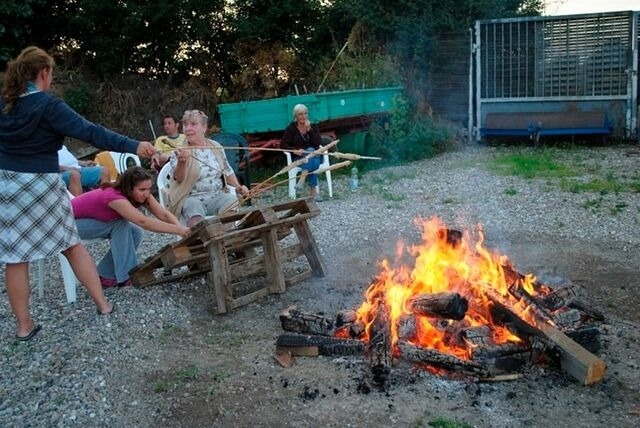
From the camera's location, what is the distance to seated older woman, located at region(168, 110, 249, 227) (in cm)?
538

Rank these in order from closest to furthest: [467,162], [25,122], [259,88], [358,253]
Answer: [25,122] < [358,253] < [467,162] < [259,88]

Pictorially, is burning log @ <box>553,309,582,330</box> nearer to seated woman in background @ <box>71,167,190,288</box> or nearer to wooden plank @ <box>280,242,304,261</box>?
wooden plank @ <box>280,242,304,261</box>

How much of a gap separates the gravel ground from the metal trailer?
661 centimetres

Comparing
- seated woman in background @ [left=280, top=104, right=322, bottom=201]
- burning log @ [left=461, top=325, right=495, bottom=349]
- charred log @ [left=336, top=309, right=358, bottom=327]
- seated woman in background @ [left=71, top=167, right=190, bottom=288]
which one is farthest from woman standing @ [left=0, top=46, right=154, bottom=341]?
seated woman in background @ [left=280, top=104, right=322, bottom=201]

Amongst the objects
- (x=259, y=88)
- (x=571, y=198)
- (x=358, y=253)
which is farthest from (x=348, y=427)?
(x=259, y=88)

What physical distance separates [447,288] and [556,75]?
1039 centimetres

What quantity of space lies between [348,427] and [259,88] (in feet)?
41.5

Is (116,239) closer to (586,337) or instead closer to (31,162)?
(31,162)

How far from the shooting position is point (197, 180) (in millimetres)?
5559

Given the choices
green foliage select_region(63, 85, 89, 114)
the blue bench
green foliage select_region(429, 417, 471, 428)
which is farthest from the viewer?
green foliage select_region(63, 85, 89, 114)

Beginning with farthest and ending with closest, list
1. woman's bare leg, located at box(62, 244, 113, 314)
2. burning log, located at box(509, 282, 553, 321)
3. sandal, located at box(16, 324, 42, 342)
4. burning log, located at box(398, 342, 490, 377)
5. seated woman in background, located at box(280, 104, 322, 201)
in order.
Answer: seated woman in background, located at box(280, 104, 322, 201) → woman's bare leg, located at box(62, 244, 113, 314) → sandal, located at box(16, 324, 42, 342) → burning log, located at box(509, 282, 553, 321) → burning log, located at box(398, 342, 490, 377)

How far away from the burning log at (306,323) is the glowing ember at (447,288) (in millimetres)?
243

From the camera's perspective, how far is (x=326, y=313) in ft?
14.9

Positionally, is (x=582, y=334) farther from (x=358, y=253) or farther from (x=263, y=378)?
(x=358, y=253)
